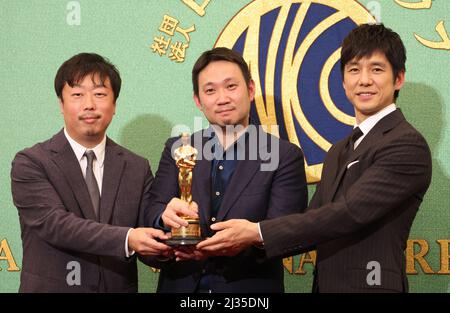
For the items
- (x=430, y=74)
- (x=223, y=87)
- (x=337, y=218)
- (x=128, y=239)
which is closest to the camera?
(x=337, y=218)

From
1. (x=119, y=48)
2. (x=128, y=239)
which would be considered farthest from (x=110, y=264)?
(x=119, y=48)

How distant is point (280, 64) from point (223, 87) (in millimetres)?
608

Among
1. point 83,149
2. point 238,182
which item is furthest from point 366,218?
point 83,149

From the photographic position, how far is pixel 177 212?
2023 mm

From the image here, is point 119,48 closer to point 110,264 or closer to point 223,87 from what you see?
point 223,87

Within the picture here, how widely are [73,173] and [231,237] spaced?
560 millimetres

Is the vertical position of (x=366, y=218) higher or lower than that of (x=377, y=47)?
lower

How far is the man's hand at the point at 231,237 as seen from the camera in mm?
1977

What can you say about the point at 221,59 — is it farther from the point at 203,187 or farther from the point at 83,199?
the point at 83,199

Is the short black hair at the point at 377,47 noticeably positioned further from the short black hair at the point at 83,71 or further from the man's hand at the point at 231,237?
the short black hair at the point at 83,71

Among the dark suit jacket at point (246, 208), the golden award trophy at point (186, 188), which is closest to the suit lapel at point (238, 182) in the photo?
the dark suit jacket at point (246, 208)

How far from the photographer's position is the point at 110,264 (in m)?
2.18

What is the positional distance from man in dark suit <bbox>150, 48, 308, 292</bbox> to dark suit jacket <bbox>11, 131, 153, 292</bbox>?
114mm

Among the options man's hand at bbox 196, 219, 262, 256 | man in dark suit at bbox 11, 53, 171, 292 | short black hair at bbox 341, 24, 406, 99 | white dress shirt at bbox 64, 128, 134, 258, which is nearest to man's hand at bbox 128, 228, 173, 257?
man in dark suit at bbox 11, 53, 171, 292
